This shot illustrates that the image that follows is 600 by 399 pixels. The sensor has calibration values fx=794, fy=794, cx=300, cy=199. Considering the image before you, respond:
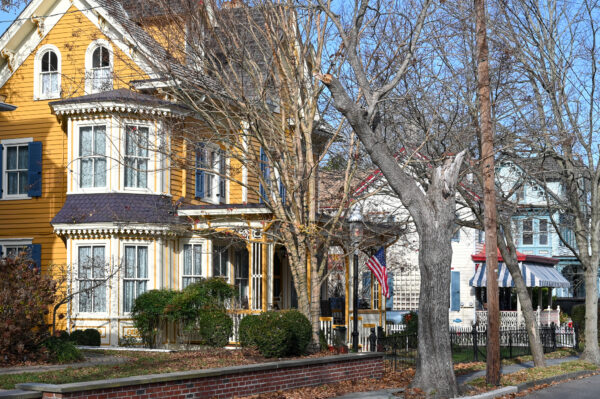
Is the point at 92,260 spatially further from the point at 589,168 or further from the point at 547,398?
the point at 589,168

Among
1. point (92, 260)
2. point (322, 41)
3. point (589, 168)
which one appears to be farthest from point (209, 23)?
point (589, 168)

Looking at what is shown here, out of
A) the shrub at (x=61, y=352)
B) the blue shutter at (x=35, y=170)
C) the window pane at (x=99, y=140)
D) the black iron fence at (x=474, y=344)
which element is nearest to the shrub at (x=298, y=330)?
the black iron fence at (x=474, y=344)

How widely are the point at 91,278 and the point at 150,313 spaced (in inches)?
79.9

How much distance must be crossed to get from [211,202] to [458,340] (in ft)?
33.5

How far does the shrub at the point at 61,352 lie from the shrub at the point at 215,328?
5313 mm

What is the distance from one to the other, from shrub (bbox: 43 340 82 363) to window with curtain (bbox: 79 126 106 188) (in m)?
7.56

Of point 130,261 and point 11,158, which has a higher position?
point 11,158

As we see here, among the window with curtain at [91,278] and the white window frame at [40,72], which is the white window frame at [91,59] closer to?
the white window frame at [40,72]

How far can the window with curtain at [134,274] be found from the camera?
73.4 ft

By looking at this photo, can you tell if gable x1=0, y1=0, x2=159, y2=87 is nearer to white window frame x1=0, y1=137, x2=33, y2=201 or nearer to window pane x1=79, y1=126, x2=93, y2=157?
white window frame x1=0, y1=137, x2=33, y2=201

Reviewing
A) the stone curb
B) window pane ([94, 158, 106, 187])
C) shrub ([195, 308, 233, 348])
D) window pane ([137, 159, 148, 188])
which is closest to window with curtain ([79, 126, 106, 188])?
window pane ([94, 158, 106, 187])

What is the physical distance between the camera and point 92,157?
22938 mm

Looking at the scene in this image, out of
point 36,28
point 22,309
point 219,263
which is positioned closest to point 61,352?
point 22,309

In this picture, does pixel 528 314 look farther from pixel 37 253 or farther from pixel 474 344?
pixel 37 253
